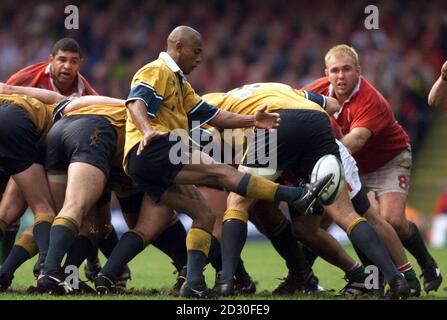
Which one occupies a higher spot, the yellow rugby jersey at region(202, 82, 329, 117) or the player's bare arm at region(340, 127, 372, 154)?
the yellow rugby jersey at region(202, 82, 329, 117)

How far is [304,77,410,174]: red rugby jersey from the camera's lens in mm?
8266

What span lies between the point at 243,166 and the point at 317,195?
0.74 meters

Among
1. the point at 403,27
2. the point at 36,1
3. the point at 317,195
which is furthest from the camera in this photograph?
the point at 36,1

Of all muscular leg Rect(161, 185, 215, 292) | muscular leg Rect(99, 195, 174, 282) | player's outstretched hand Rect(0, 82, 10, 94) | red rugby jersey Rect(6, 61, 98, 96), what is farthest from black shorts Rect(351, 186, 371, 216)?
player's outstretched hand Rect(0, 82, 10, 94)

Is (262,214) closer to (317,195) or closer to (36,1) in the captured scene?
(317,195)

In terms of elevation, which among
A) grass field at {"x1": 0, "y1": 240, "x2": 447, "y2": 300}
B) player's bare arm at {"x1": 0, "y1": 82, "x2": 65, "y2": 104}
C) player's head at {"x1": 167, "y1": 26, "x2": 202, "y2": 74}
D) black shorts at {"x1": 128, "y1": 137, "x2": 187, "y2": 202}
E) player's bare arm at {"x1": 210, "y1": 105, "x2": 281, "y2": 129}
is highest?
player's head at {"x1": 167, "y1": 26, "x2": 202, "y2": 74}

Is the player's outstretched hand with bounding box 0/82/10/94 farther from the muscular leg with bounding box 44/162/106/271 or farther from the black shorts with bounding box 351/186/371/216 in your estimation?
the black shorts with bounding box 351/186/371/216

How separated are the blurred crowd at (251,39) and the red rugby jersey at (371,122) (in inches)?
309

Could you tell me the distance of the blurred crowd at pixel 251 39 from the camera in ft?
56.4

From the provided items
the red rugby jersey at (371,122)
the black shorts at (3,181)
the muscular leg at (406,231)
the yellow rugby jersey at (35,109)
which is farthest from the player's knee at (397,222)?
the black shorts at (3,181)

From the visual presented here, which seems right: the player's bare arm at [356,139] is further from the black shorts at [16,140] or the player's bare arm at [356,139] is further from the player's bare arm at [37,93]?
the black shorts at [16,140]

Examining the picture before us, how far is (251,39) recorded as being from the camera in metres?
18.6

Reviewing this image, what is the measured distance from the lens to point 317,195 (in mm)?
6961
